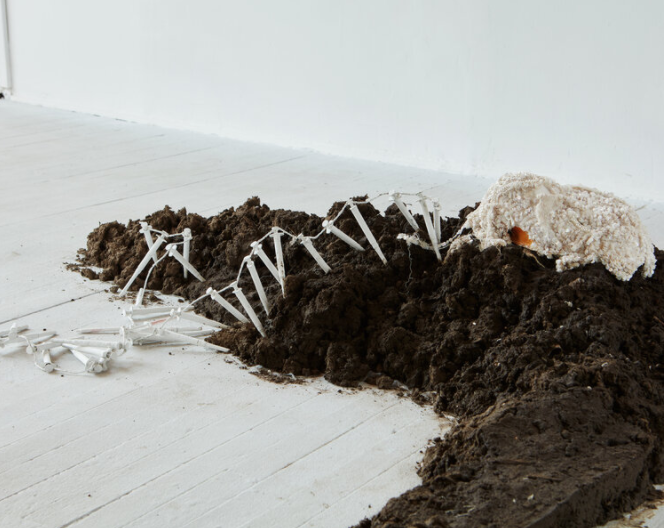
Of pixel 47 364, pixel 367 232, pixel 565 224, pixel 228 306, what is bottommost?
pixel 47 364

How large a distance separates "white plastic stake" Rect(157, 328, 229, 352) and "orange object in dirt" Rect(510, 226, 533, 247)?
872 mm

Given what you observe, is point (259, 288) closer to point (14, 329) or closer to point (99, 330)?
point (99, 330)

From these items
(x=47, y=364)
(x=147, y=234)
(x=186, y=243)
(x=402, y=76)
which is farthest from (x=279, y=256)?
(x=402, y=76)

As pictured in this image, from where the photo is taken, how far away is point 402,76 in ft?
15.5

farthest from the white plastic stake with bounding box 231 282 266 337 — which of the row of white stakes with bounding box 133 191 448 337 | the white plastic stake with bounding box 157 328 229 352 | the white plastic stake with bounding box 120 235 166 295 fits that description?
the white plastic stake with bounding box 120 235 166 295

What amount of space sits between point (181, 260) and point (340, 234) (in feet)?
1.89

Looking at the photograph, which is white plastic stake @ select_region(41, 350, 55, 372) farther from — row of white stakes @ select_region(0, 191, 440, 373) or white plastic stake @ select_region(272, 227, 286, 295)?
white plastic stake @ select_region(272, 227, 286, 295)

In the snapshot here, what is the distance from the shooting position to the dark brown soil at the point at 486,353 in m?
1.62

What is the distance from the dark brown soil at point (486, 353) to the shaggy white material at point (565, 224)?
0.15 feet

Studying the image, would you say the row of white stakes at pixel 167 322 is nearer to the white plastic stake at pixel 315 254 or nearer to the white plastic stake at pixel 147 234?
the white plastic stake at pixel 315 254

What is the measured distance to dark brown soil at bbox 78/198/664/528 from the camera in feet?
5.32

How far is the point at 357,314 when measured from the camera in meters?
2.36

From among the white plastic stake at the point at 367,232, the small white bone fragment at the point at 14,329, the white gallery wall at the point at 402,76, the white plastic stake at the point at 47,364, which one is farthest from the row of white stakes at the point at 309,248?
the white gallery wall at the point at 402,76

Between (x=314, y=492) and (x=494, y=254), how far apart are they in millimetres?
905
